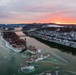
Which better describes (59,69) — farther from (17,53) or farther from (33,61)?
(17,53)

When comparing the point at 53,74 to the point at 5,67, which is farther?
Answer: the point at 5,67

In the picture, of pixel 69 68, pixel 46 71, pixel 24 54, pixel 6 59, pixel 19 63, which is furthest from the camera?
pixel 24 54

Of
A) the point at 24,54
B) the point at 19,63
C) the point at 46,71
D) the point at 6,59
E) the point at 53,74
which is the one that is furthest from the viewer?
the point at 24,54

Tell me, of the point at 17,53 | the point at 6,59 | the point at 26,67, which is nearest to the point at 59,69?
the point at 26,67

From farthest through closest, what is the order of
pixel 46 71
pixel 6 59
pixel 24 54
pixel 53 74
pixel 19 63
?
pixel 24 54, pixel 6 59, pixel 19 63, pixel 46 71, pixel 53 74

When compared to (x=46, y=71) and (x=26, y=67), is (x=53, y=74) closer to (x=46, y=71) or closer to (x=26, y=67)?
(x=46, y=71)

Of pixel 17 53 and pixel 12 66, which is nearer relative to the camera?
pixel 12 66

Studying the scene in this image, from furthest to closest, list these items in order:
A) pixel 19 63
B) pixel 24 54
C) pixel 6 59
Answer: pixel 24 54
pixel 6 59
pixel 19 63

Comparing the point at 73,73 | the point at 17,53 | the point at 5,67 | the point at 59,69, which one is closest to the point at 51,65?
the point at 59,69
